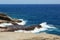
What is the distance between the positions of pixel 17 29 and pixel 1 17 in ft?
38.0

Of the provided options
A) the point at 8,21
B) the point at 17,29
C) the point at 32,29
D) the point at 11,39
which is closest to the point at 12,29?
the point at 17,29

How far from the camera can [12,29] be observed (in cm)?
3453

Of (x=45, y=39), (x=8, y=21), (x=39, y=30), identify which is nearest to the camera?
(x=45, y=39)

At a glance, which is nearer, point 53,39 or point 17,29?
point 53,39

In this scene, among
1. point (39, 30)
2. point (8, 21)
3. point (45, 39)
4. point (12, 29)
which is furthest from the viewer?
point (8, 21)

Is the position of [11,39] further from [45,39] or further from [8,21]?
[8,21]

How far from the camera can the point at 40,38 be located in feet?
67.7

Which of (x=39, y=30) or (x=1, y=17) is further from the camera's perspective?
(x=1, y=17)

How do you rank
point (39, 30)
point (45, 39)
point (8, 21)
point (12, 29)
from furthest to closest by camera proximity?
point (8, 21) → point (39, 30) → point (12, 29) → point (45, 39)

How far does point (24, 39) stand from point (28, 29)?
1549 cm

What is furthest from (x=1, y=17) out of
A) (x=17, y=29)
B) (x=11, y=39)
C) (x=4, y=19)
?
(x=11, y=39)

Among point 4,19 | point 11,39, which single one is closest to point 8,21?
point 4,19

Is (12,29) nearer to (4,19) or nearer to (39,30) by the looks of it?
(39,30)

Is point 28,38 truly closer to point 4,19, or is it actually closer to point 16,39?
point 16,39
